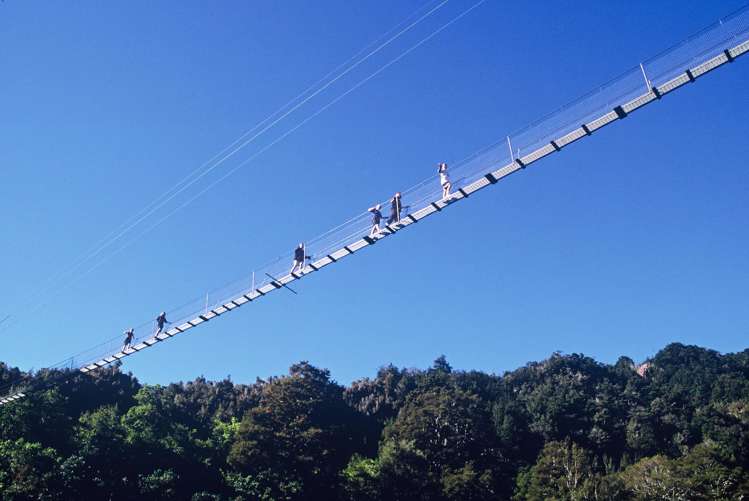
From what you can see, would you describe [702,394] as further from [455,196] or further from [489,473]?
[455,196]

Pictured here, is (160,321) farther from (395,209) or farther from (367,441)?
(367,441)

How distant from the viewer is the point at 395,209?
17438 millimetres

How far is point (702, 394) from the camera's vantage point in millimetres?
58812

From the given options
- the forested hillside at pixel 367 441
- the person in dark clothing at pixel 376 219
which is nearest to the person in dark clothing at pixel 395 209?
the person in dark clothing at pixel 376 219

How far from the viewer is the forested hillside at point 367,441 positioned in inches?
1331

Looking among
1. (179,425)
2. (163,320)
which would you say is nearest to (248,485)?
(179,425)

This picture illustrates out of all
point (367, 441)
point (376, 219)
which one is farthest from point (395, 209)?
point (367, 441)

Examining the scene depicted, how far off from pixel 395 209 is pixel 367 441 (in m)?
34.7

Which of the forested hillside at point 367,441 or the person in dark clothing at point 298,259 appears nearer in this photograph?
the person in dark clothing at point 298,259

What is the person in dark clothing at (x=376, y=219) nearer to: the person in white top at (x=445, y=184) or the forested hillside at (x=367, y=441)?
the person in white top at (x=445, y=184)

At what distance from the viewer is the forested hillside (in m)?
33.8

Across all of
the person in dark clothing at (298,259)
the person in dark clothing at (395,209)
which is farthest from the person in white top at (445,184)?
the person in dark clothing at (298,259)

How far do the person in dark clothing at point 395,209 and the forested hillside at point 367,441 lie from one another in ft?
74.7

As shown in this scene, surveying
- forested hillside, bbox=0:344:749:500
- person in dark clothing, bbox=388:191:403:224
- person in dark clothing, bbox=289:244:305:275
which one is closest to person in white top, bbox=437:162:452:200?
person in dark clothing, bbox=388:191:403:224
